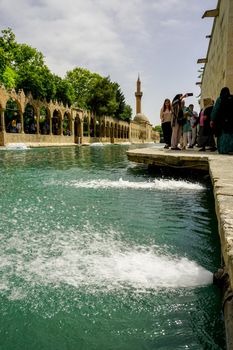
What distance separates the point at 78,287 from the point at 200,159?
595 cm

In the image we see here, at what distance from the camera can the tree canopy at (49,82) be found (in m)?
32.0

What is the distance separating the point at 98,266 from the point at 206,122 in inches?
343

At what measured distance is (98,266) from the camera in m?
3.05

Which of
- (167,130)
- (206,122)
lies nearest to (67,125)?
(167,130)

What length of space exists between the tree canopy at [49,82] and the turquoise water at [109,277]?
2165cm

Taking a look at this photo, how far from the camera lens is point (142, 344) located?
1.99m

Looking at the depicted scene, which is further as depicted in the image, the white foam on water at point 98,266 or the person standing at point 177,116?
the person standing at point 177,116

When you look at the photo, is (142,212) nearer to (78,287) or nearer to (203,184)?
(78,287)

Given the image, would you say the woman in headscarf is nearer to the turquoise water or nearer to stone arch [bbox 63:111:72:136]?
the turquoise water

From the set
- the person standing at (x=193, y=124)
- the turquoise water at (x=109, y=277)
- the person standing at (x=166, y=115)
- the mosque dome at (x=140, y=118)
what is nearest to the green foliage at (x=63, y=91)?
the person standing at (x=193, y=124)

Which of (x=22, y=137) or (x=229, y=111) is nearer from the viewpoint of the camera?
(x=229, y=111)

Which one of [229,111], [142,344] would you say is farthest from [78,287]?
[229,111]

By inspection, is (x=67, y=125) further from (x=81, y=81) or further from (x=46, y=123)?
(x=81, y=81)

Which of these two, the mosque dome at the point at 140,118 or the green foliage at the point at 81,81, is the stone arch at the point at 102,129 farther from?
the mosque dome at the point at 140,118
